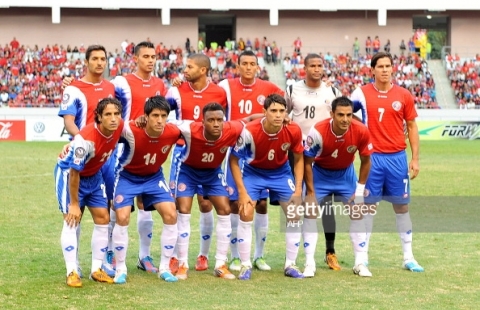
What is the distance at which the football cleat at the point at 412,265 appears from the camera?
9.28 m

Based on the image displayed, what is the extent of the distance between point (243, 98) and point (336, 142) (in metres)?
1.32

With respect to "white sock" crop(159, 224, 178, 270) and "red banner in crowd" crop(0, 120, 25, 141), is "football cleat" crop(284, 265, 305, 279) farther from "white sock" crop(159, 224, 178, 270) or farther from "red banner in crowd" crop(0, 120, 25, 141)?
"red banner in crowd" crop(0, 120, 25, 141)

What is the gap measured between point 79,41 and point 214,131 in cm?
4339

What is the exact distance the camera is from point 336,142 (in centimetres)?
912

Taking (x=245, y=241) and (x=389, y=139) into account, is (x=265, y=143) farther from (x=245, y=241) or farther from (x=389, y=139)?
(x=389, y=139)

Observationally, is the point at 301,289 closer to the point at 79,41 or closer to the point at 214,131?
the point at 214,131

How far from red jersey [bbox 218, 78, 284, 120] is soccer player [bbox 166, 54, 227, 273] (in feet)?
0.58

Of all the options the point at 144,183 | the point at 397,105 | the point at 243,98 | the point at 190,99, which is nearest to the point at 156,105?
the point at 144,183

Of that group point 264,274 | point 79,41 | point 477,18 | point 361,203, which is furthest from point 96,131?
point 477,18

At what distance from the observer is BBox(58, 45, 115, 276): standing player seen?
908cm

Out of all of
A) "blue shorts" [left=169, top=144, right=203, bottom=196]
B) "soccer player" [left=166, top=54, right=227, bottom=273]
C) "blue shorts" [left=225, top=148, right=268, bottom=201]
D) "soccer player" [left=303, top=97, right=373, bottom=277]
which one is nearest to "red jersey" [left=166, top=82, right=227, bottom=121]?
"soccer player" [left=166, top=54, right=227, bottom=273]

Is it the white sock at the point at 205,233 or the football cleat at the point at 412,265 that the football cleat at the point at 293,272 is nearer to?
the white sock at the point at 205,233

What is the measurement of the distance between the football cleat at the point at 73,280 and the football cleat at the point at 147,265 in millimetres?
1076

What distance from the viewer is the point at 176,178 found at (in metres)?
9.26
